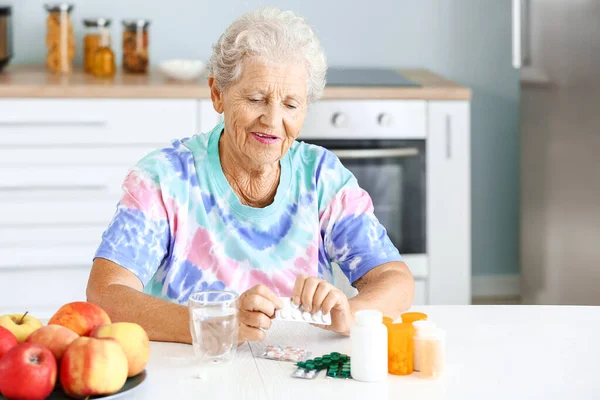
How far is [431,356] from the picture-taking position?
1.41 meters

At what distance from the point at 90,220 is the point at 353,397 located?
6.86ft

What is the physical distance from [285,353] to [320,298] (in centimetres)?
11

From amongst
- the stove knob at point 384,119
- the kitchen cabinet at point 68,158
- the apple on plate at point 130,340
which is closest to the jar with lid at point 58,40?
the kitchen cabinet at point 68,158

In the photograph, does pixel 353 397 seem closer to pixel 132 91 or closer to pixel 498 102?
pixel 132 91

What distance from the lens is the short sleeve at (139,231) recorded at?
180 cm

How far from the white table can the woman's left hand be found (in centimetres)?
5

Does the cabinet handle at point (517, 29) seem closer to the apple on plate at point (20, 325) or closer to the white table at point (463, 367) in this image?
the white table at point (463, 367)

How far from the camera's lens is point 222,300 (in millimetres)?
1469

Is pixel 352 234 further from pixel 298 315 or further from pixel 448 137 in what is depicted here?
pixel 448 137

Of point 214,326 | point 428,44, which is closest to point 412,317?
point 214,326

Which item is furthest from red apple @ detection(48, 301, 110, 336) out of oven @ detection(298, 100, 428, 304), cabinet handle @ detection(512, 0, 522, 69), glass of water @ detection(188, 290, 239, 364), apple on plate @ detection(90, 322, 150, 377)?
cabinet handle @ detection(512, 0, 522, 69)

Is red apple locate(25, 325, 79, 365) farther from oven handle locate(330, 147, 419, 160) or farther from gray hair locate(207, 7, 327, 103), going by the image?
oven handle locate(330, 147, 419, 160)

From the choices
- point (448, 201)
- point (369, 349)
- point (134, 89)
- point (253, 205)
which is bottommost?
point (448, 201)

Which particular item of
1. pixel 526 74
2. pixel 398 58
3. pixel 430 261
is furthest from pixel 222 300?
pixel 398 58
